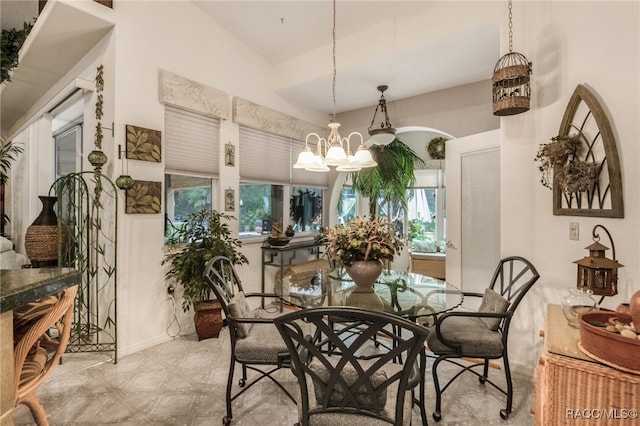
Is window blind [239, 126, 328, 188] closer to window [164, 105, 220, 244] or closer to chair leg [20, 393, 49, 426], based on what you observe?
window [164, 105, 220, 244]

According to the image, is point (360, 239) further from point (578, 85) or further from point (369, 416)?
point (578, 85)

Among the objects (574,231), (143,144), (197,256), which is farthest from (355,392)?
(143,144)

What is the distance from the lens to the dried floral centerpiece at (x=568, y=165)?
1945 millimetres

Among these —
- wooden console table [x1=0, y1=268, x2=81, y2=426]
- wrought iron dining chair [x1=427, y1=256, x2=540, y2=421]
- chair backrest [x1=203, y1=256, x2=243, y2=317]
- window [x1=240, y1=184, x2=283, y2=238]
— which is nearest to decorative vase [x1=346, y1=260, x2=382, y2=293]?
wrought iron dining chair [x1=427, y1=256, x2=540, y2=421]

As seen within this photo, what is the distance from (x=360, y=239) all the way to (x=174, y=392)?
5.59 feet

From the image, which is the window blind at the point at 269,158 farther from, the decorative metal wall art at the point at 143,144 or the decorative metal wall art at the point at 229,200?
the decorative metal wall art at the point at 143,144

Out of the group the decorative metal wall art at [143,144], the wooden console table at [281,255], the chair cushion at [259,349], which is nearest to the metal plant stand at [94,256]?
the decorative metal wall art at [143,144]

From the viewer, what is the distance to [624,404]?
3.55 feet

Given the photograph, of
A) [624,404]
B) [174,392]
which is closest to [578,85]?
[624,404]

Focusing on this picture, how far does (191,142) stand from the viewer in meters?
3.30

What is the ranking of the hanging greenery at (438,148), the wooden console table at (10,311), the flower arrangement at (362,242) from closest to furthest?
the wooden console table at (10,311), the flower arrangement at (362,242), the hanging greenery at (438,148)

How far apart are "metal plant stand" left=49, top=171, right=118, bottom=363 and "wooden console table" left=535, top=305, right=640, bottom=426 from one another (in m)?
2.91

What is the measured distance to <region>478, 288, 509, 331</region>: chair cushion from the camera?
1.95m

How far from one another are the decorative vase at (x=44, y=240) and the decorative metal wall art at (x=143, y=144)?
789 mm
